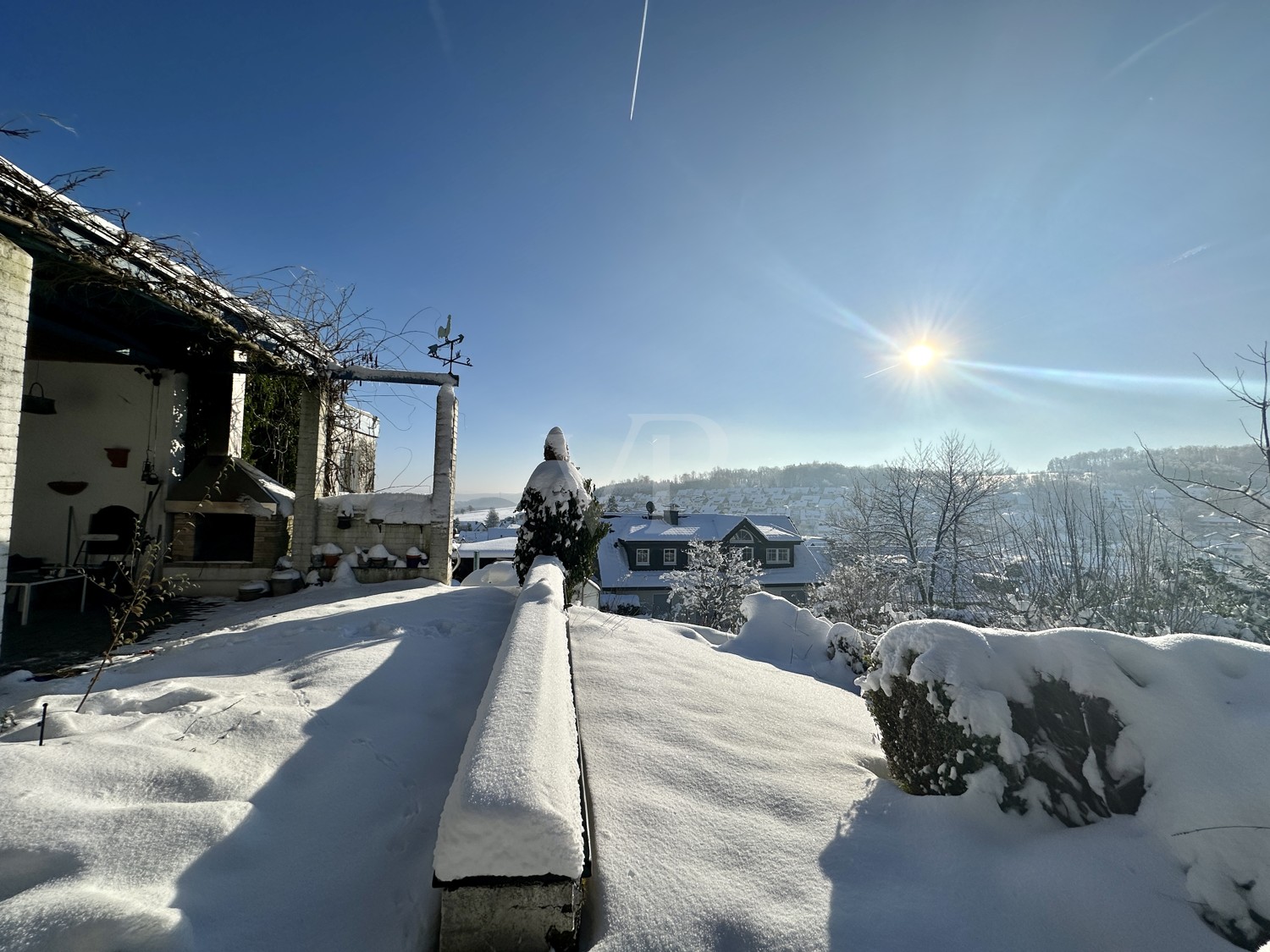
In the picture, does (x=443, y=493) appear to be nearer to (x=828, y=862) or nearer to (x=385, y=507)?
(x=385, y=507)

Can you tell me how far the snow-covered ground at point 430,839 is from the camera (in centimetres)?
155

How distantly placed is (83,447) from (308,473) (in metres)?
3.47

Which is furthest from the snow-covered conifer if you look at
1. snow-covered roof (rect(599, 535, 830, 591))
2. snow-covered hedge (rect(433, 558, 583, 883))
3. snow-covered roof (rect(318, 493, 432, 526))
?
snow-covered hedge (rect(433, 558, 583, 883))

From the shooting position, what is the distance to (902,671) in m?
2.72

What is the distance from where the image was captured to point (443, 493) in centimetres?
894

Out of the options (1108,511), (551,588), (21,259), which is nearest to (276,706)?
(551,588)

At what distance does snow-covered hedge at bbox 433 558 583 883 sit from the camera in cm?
152

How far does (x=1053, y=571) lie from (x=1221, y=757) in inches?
→ 460

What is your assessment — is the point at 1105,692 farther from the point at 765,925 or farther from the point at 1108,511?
the point at 1108,511

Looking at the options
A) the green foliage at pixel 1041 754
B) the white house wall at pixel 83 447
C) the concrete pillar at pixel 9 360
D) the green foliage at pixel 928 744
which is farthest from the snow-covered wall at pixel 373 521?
the green foliage at pixel 1041 754

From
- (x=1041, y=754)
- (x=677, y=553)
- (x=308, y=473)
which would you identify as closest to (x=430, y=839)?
(x=1041, y=754)

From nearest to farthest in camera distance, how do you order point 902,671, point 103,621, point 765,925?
point 765,925 → point 902,671 → point 103,621

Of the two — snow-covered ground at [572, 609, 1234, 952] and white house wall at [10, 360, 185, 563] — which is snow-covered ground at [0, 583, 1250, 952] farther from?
white house wall at [10, 360, 185, 563]

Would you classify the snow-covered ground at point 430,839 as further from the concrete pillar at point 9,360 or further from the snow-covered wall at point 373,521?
the snow-covered wall at point 373,521
